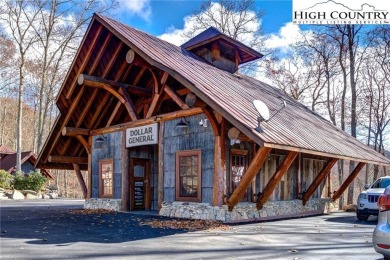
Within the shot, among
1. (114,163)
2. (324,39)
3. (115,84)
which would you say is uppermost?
(324,39)

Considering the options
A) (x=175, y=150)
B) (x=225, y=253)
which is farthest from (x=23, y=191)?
(x=225, y=253)

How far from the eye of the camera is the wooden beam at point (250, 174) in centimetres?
930

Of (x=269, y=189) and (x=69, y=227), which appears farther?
(x=269, y=189)

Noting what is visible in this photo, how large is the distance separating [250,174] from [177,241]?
2.93 m

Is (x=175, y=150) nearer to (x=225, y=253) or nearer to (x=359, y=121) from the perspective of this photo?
(x=225, y=253)

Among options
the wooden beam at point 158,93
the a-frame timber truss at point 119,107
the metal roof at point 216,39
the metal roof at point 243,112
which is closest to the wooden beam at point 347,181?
the a-frame timber truss at point 119,107

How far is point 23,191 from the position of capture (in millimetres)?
25516

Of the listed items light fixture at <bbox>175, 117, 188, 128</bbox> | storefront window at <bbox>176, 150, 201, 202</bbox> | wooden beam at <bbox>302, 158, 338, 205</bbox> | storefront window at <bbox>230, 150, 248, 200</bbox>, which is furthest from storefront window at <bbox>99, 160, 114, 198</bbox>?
wooden beam at <bbox>302, 158, 338, 205</bbox>

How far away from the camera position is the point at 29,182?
26422 millimetres

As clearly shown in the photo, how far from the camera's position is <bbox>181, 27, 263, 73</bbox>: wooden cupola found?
1595 centimetres

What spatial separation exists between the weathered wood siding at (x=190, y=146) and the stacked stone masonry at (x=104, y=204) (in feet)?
9.05

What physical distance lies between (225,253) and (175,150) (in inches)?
236

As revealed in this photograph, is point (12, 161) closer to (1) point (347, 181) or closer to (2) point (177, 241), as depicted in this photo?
(1) point (347, 181)

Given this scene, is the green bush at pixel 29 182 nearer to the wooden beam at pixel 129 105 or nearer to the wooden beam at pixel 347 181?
the wooden beam at pixel 129 105
